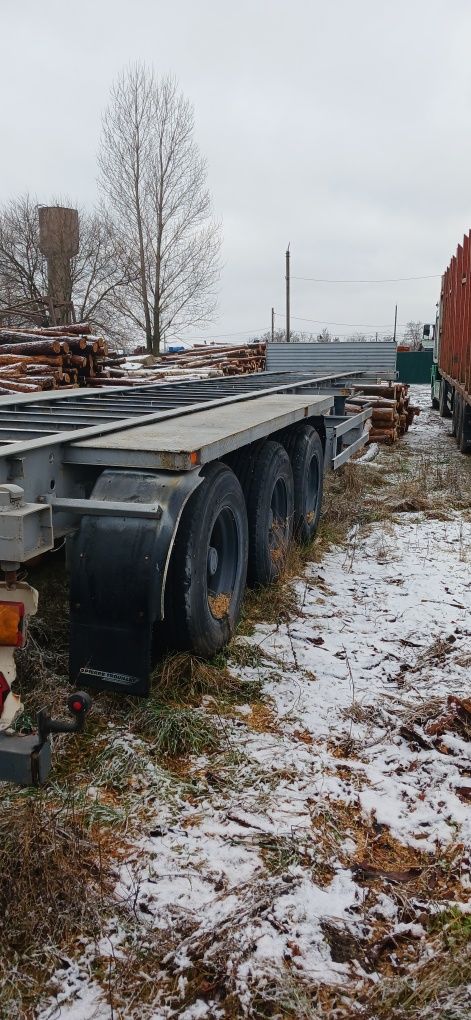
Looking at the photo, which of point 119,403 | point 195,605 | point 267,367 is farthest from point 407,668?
point 267,367

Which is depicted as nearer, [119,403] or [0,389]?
[119,403]

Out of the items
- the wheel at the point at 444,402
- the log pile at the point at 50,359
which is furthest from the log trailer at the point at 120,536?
the wheel at the point at 444,402

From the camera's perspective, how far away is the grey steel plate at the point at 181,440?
3391 mm

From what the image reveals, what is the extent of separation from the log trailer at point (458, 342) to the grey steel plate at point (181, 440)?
7.29 meters

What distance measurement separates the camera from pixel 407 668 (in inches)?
172

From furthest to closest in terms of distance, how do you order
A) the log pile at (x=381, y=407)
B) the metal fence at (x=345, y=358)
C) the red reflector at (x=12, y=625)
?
the log pile at (x=381, y=407) → the metal fence at (x=345, y=358) → the red reflector at (x=12, y=625)

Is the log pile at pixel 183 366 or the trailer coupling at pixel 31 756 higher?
the log pile at pixel 183 366

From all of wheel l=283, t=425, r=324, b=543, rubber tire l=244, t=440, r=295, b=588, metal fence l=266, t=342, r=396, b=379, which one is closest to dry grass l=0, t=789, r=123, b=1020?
rubber tire l=244, t=440, r=295, b=588

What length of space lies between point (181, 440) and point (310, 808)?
178 centimetres

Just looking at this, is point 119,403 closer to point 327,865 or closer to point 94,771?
point 94,771

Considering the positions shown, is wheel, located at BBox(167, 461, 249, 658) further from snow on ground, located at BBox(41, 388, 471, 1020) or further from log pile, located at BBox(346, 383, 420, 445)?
log pile, located at BBox(346, 383, 420, 445)

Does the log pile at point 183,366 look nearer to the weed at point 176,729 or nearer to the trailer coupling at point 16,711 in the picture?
the weed at point 176,729

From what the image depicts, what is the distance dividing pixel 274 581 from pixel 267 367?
8.89 m

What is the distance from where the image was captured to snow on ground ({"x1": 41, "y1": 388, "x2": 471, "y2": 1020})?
2322 millimetres
